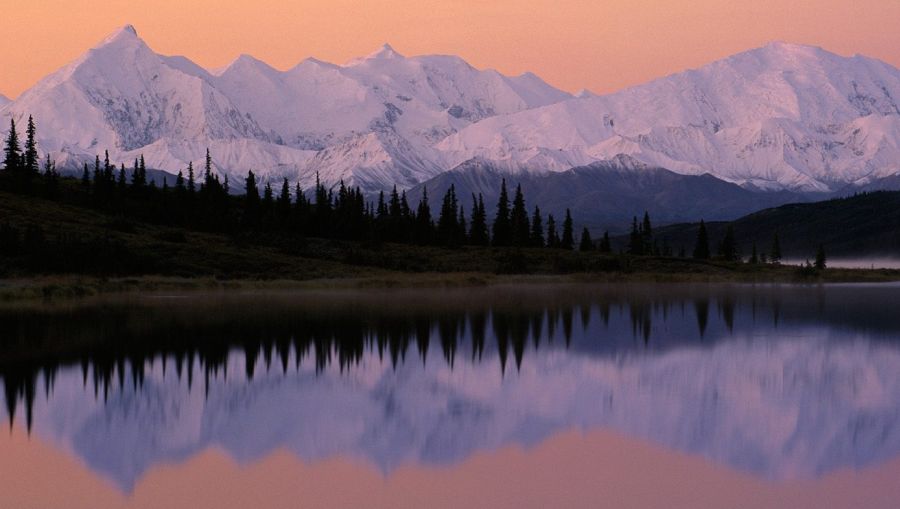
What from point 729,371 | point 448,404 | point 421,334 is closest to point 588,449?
point 448,404

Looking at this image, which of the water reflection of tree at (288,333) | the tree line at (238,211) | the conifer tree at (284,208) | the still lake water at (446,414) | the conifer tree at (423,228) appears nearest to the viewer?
the still lake water at (446,414)

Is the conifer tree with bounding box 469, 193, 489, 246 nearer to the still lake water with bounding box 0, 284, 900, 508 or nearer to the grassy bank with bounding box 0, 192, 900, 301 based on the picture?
the grassy bank with bounding box 0, 192, 900, 301

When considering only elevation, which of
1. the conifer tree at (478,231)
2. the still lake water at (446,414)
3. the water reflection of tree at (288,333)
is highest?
the conifer tree at (478,231)

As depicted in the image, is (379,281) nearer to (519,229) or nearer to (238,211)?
(238,211)

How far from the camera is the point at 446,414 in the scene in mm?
36219

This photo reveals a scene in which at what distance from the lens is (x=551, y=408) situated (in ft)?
123

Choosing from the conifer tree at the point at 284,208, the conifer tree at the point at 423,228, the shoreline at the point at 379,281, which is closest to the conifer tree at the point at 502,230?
the conifer tree at the point at 423,228

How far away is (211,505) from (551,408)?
14.1 meters

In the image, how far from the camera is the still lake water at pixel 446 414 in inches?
1059

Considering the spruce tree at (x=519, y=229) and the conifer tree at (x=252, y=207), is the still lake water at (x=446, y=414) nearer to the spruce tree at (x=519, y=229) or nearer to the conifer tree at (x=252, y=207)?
the conifer tree at (x=252, y=207)

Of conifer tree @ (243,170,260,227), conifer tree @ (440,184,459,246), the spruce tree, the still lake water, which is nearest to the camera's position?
the still lake water

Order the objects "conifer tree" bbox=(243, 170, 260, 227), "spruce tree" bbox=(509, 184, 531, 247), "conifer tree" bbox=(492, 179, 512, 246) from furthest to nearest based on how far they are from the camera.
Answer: "conifer tree" bbox=(492, 179, 512, 246), "spruce tree" bbox=(509, 184, 531, 247), "conifer tree" bbox=(243, 170, 260, 227)

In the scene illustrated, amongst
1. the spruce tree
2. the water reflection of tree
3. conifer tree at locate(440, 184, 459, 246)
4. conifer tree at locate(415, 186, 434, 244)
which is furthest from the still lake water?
the spruce tree

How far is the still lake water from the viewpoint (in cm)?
2689
